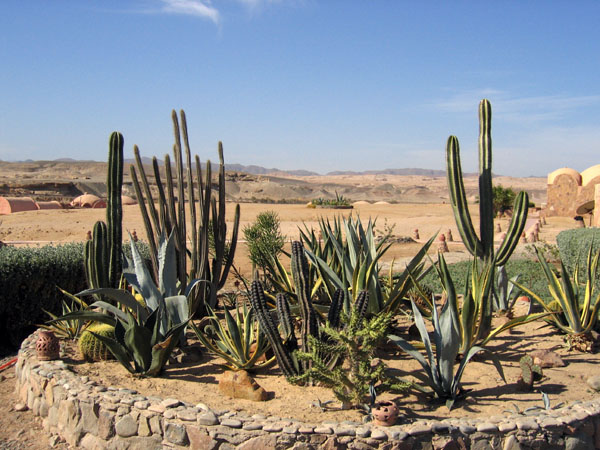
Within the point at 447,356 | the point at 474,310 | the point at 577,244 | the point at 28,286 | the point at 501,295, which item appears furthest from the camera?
the point at 577,244

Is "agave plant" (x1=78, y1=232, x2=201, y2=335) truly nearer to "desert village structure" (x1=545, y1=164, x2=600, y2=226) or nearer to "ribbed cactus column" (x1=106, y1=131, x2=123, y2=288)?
"ribbed cactus column" (x1=106, y1=131, x2=123, y2=288)

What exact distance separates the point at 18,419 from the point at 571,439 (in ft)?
14.0

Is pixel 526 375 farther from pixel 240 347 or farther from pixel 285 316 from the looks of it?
pixel 240 347

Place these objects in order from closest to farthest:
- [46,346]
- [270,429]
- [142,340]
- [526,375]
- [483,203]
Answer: [270,429]
[526,375]
[142,340]
[46,346]
[483,203]

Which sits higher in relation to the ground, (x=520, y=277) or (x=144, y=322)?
(x=144, y=322)

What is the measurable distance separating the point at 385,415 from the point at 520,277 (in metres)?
6.42

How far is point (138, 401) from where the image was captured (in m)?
4.04

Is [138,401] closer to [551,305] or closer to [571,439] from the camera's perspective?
[571,439]

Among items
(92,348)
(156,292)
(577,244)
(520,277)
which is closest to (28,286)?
(92,348)

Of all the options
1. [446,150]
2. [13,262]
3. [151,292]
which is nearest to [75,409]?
[151,292]

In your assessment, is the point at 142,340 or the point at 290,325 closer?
the point at 290,325

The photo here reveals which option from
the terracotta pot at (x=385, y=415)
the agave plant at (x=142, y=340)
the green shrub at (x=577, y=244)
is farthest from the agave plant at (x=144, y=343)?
the green shrub at (x=577, y=244)

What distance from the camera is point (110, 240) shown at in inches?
246

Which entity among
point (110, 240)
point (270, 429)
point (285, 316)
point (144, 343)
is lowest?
point (270, 429)
